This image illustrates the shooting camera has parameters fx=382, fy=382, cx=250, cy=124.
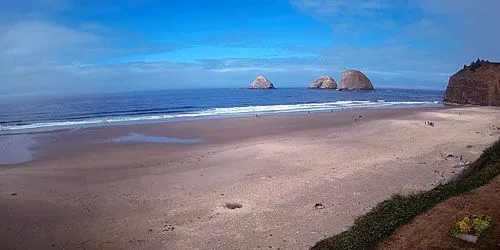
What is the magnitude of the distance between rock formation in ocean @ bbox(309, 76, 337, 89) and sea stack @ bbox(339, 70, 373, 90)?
13525 mm

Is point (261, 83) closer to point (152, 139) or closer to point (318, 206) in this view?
point (152, 139)

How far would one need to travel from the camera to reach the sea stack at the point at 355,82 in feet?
430

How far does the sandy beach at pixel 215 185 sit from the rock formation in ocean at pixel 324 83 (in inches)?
4745

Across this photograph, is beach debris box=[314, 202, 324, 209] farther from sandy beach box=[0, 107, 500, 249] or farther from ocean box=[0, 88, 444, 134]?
ocean box=[0, 88, 444, 134]

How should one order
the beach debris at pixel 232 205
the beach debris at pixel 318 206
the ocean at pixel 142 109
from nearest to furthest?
the beach debris at pixel 318 206, the beach debris at pixel 232 205, the ocean at pixel 142 109

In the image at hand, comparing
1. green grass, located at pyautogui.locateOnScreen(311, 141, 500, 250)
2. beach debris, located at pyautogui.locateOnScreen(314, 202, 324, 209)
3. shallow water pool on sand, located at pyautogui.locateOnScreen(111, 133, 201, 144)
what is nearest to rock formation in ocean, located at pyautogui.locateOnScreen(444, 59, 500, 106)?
shallow water pool on sand, located at pyautogui.locateOnScreen(111, 133, 201, 144)

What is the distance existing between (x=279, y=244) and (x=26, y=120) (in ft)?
148

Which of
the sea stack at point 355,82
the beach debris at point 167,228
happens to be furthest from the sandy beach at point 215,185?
the sea stack at point 355,82

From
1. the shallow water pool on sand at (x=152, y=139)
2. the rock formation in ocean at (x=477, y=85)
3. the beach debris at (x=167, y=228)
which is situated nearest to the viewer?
the beach debris at (x=167, y=228)

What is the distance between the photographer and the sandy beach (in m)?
11.2

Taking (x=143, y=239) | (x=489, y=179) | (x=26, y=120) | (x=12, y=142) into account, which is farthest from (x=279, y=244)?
(x=26, y=120)

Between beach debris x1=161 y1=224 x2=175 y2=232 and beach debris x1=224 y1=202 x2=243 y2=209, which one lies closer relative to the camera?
beach debris x1=161 y1=224 x2=175 y2=232

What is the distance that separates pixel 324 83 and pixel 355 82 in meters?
22.2

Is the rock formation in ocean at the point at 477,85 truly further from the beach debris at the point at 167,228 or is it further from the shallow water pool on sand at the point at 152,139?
the beach debris at the point at 167,228
